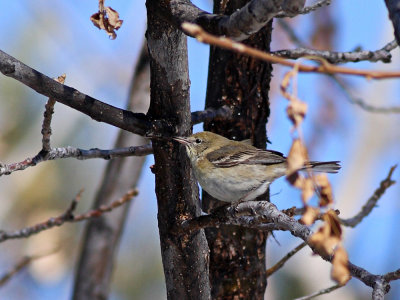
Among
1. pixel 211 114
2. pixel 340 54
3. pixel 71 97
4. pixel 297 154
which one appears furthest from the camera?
pixel 340 54

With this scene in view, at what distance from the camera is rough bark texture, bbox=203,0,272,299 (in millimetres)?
3250

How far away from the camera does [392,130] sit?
9625mm

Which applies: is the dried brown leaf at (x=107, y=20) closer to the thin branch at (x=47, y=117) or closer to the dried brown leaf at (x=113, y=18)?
the dried brown leaf at (x=113, y=18)

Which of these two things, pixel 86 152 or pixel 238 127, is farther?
pixel 238 127

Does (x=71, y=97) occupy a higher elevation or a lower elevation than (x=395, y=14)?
higher

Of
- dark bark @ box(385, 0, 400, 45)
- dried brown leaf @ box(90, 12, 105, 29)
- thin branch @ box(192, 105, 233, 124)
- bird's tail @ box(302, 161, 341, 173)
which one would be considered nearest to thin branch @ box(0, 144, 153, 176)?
thin branch @ box(192, 105, 233, 124)

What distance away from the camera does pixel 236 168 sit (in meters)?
3.76

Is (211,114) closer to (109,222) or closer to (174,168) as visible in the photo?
(174,168)

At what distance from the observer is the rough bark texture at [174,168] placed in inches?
90.7

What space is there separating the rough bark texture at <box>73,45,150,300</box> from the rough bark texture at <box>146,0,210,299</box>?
2.38 meters

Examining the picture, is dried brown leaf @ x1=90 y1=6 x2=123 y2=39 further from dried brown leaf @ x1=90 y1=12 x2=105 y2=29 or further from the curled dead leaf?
the curled dead leaf

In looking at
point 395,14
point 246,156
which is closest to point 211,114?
point 246,156

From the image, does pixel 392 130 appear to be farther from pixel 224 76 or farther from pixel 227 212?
pixel 227 212

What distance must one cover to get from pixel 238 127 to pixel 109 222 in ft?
6.42
